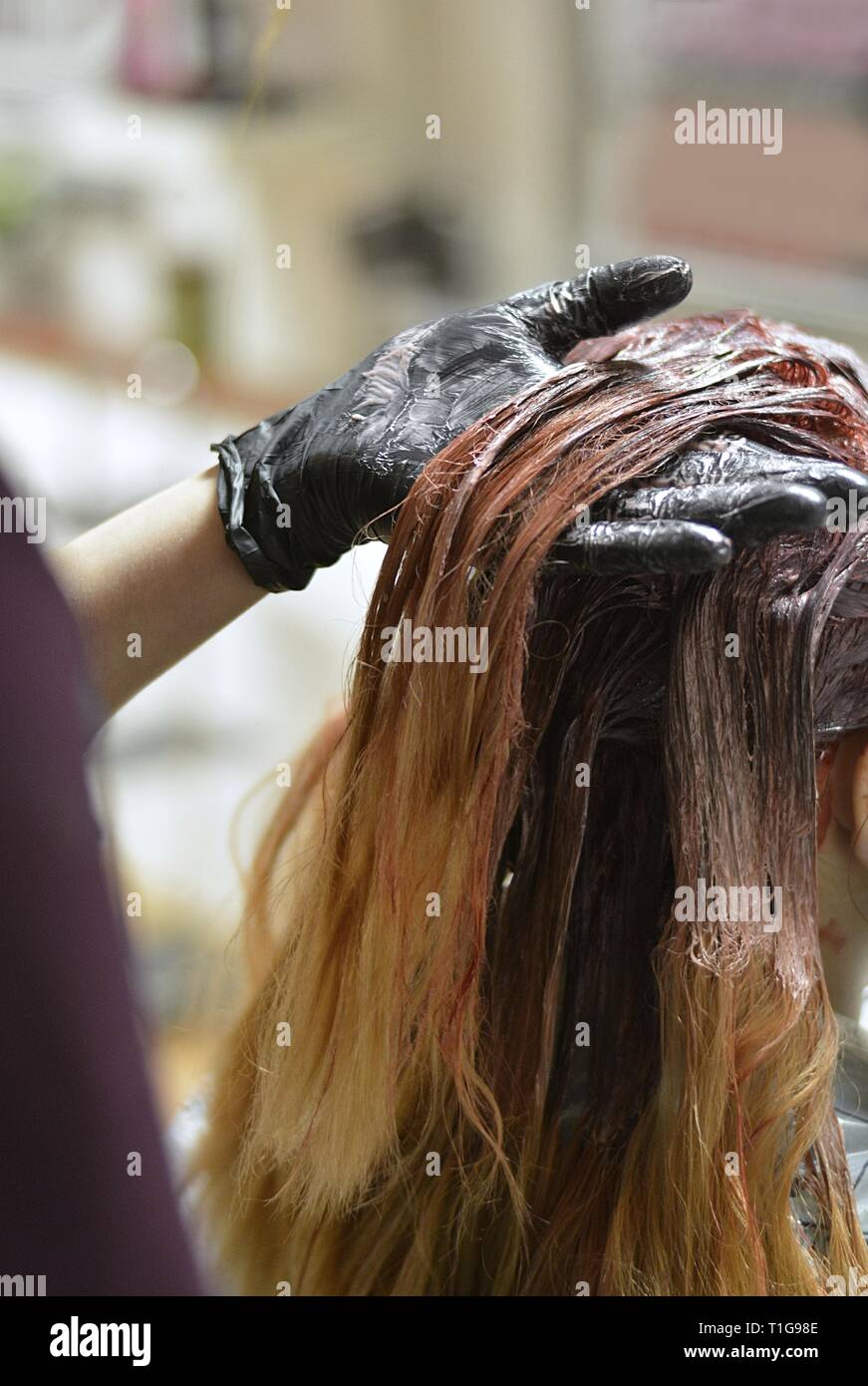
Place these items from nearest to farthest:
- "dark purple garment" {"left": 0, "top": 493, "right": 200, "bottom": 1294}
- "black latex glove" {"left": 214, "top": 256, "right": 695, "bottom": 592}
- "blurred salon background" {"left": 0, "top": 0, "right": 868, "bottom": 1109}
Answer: "dark purple garment" {"left": 0, "top": 493, "right": 200, "bottom": 1294}, "black latex glove" {"left": 214, "top": 256, "right": 695, "bottom": 592}, "blurred salon background" {"left": 0, "top": 0, "right": 868, "bottom": 1109}

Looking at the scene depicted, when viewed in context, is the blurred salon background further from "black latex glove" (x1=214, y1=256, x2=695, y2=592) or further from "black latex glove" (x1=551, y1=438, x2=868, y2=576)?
"black latex glove" (x1=551, y1=438, x2=868, y2=576)

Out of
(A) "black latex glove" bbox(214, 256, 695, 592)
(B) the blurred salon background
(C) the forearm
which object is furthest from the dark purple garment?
(B) the blurred salon background

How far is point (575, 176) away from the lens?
6.75ft

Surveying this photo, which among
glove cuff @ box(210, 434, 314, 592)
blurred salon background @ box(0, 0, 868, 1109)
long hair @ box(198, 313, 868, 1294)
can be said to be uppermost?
blurred salon background @ box(0, 0, 868, 1109)

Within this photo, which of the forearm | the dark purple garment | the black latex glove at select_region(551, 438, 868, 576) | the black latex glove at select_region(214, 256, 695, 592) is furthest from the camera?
the forearm

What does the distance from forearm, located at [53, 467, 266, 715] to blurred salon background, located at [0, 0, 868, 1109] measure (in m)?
1.12

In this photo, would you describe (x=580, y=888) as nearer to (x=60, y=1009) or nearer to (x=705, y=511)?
(x=705, y=511)

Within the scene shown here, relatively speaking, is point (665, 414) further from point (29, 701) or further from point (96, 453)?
point (96, 453)

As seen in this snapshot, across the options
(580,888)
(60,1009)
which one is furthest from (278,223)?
(60,1009)

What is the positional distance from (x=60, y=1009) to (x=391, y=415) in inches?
19.3

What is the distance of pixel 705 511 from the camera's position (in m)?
0.52

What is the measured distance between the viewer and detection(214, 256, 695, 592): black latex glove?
64cm

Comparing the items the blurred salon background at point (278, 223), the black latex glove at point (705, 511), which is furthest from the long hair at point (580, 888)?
the blurred salon background at point (278, 223)

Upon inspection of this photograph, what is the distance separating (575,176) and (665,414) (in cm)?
164
